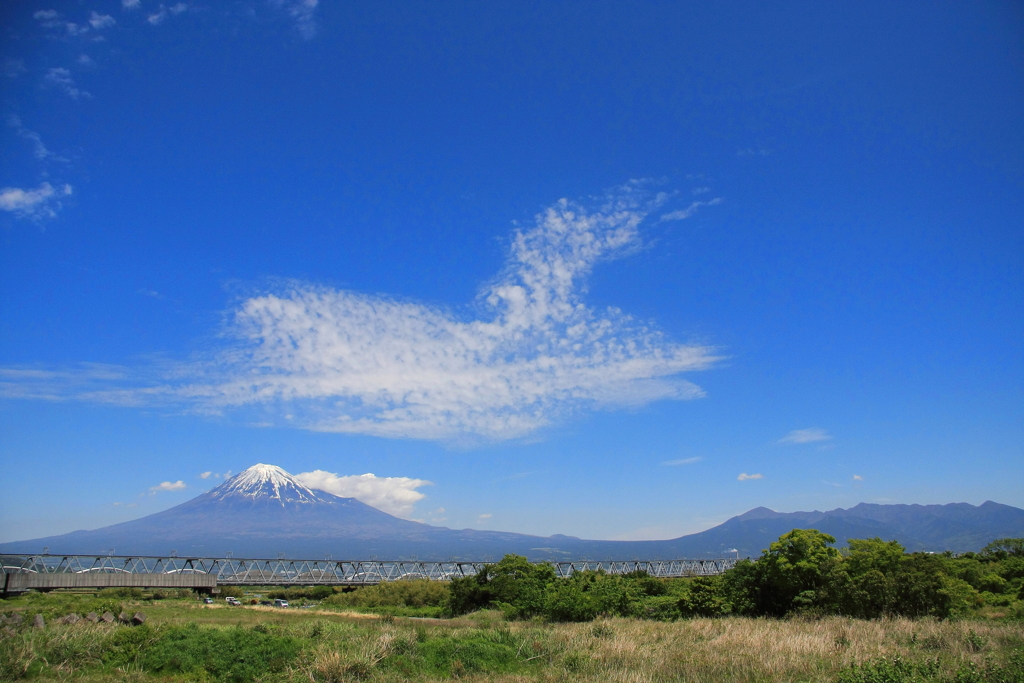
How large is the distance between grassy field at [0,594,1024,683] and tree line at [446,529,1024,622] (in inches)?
193

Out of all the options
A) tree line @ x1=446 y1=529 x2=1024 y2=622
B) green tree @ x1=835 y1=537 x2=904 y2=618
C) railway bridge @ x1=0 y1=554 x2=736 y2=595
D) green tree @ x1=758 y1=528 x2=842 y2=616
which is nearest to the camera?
tree line @ x1=446 y1=529 x2=1024 y2=622

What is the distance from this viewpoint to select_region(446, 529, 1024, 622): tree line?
24.8 metres

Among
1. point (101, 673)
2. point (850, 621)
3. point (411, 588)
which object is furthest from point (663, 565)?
point (101, 673)

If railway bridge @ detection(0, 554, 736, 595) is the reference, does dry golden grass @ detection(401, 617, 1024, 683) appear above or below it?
above

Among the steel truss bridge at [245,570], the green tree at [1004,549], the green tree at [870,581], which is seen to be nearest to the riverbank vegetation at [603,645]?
the green tree at [870,581]

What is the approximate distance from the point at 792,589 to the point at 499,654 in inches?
765

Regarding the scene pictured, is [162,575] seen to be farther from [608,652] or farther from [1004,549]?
[1004,549]

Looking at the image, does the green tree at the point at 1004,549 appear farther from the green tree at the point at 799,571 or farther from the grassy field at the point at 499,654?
the grassy field at the point at 499,654

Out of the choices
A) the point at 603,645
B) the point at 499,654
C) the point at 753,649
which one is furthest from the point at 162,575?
the point at 753,649

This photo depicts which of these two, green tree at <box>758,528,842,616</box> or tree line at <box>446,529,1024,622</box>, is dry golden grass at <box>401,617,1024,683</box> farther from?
green tree at <box>758,528,842,616</box>

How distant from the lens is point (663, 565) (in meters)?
85.1

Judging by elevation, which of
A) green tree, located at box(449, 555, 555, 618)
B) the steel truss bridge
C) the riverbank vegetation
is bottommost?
the steel truss bridge

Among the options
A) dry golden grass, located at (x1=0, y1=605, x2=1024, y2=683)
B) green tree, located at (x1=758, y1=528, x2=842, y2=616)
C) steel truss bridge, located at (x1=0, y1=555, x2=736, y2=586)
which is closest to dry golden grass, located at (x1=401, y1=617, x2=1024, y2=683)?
dry golden grass, located at (x1=0, y1=605, x2=1024, y2=683)

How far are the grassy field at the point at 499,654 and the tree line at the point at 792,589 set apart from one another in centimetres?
490
